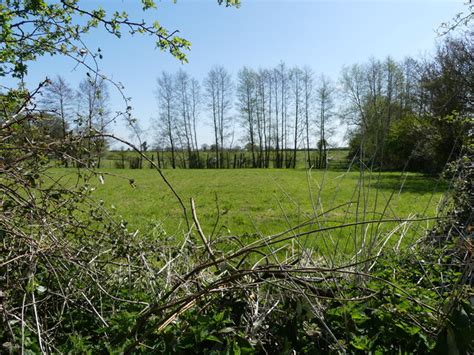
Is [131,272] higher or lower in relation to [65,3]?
lower

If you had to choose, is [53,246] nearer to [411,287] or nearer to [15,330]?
[15,330]

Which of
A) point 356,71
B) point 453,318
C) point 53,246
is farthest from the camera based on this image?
point 356,71

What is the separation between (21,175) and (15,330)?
1.00m

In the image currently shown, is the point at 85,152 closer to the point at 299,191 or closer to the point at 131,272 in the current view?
the point at 131,272

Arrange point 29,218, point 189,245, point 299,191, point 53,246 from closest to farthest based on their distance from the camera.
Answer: point 53,246 < point 29,218 < point 189,245 < point 299,191

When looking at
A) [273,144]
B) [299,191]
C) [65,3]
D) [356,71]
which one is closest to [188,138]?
[273,144]

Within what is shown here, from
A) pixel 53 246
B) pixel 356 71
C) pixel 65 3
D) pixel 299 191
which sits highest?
pixel 356 71

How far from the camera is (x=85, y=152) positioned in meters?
2.86

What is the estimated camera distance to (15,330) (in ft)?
6.15

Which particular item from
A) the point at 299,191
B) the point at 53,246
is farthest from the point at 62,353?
the point at 299,191

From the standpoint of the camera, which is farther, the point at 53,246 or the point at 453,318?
the point at 53,246

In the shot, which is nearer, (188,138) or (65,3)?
(65,3)

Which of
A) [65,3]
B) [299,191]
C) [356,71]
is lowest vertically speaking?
[299,191]

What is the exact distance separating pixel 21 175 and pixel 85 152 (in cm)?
46
